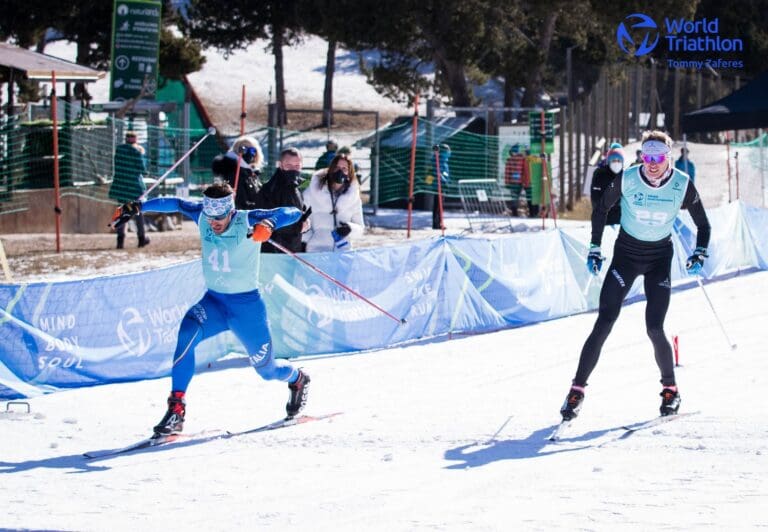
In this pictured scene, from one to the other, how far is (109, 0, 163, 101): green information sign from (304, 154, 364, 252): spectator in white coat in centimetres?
1323

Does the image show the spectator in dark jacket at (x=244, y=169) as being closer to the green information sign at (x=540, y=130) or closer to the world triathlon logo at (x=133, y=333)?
the world triathlon logo at (x=133, y=333)

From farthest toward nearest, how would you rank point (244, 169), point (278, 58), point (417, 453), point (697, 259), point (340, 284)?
point (278, 58) → point (244, 169) → point (340, 284) → point (697, 259) → point (417, 453)

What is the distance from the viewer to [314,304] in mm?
10789

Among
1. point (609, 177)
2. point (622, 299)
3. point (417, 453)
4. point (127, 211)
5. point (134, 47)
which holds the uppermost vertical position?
point (134, 47)

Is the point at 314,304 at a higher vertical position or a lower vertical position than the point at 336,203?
lower

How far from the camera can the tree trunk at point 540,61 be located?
A: 30.2m

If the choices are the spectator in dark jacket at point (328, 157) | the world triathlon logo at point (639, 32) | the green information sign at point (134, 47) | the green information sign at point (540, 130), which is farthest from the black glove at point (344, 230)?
the world triathlon logo at point (639, 32)

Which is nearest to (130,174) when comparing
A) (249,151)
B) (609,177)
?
(249,151)

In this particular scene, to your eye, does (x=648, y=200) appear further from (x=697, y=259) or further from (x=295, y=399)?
(x=295, y=399)

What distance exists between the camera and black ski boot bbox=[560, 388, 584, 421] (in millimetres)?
7922

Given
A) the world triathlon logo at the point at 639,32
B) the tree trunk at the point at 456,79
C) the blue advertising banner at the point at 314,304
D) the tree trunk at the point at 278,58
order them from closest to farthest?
1. the blue advertising banner at the point at 314,304
2. the world triathlon logo at the point at 639,32
3. the tree trunk at the point at 456,79
4. the tree trunk at the point at 278,58

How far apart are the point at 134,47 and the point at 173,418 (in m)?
17.3

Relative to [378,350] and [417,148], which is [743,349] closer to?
[378,350]

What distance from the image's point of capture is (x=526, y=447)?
747cm
